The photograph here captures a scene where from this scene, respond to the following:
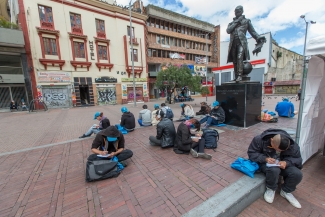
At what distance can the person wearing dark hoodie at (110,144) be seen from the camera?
2988mm

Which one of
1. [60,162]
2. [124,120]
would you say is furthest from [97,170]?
[124,120]

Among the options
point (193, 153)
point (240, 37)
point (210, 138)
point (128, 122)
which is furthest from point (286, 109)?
point (128, 122)

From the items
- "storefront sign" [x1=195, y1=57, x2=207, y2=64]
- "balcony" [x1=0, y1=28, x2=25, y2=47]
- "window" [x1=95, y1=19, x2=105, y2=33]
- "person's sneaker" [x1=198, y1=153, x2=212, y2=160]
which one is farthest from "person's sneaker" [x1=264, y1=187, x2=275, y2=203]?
"storefront sign" [x1=195, y1=57, x2=207, y2=64]

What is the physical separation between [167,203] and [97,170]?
1.41 metres

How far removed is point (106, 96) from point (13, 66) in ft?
33.1

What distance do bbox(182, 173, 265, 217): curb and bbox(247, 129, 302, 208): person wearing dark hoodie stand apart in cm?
18

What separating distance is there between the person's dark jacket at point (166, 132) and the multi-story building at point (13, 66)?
18.6 metres

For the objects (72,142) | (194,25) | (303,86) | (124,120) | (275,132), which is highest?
(194,25)

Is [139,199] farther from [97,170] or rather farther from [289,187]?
[289,187]

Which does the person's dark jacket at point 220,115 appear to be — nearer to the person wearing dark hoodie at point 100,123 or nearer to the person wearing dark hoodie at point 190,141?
the person wearing dark hoodie at point 190,141

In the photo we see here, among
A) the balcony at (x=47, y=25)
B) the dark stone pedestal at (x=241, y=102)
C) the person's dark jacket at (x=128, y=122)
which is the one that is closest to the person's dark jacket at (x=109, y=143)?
the person's dark jacket at (x=128, y=122)

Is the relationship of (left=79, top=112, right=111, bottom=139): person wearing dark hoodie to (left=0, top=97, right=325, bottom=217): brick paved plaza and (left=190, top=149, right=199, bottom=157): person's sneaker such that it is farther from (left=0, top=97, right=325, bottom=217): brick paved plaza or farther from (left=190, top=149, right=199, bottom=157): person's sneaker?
(left=190, top=149, right=199, bottom=157): person's sneaker

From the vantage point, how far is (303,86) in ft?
8.68

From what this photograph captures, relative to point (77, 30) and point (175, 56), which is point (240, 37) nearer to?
point (77, 30)
